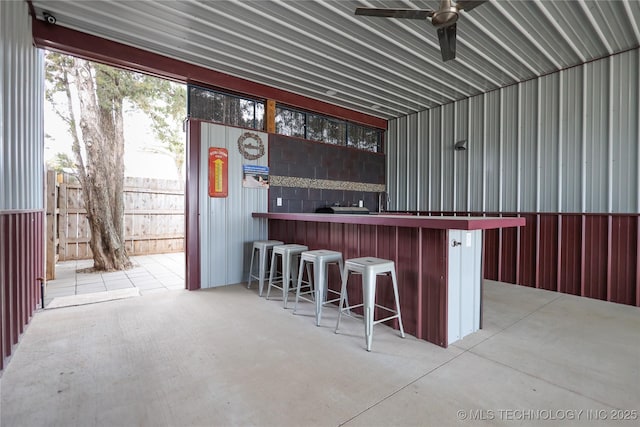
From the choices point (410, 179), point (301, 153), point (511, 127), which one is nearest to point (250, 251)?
point (301, 153)

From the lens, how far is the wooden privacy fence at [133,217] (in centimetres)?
632

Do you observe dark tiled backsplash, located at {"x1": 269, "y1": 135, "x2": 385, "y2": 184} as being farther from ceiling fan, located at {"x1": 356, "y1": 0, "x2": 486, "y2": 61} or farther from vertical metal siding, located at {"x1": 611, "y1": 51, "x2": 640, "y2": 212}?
vertical metal siding, located at {"x1": 611, "y1": 51, "x2": 640, "y2": 212}

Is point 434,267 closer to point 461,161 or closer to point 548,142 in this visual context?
point 548,142

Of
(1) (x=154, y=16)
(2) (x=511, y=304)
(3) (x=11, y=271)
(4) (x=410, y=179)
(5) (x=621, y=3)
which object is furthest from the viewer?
(4) (x=410, y=179)

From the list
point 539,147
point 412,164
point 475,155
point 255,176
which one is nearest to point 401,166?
point 412,164

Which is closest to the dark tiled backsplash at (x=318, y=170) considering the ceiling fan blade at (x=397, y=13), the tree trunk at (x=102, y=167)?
the ceiling fan blade at (x=397, y=13)

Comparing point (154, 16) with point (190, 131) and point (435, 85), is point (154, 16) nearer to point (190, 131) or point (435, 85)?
point (190, 131)

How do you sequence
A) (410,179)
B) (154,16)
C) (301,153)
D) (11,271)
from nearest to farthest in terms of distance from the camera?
1. (11,271)
2. (154,16)
3. (301,153)
4. (410,179)

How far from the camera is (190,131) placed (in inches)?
177

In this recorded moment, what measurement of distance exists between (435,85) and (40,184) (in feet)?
19.5

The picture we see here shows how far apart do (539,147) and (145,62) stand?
6.02 m

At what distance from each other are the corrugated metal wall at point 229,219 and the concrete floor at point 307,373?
137cm

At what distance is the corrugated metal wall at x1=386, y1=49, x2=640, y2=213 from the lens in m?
4.00

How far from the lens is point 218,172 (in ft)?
15.5
